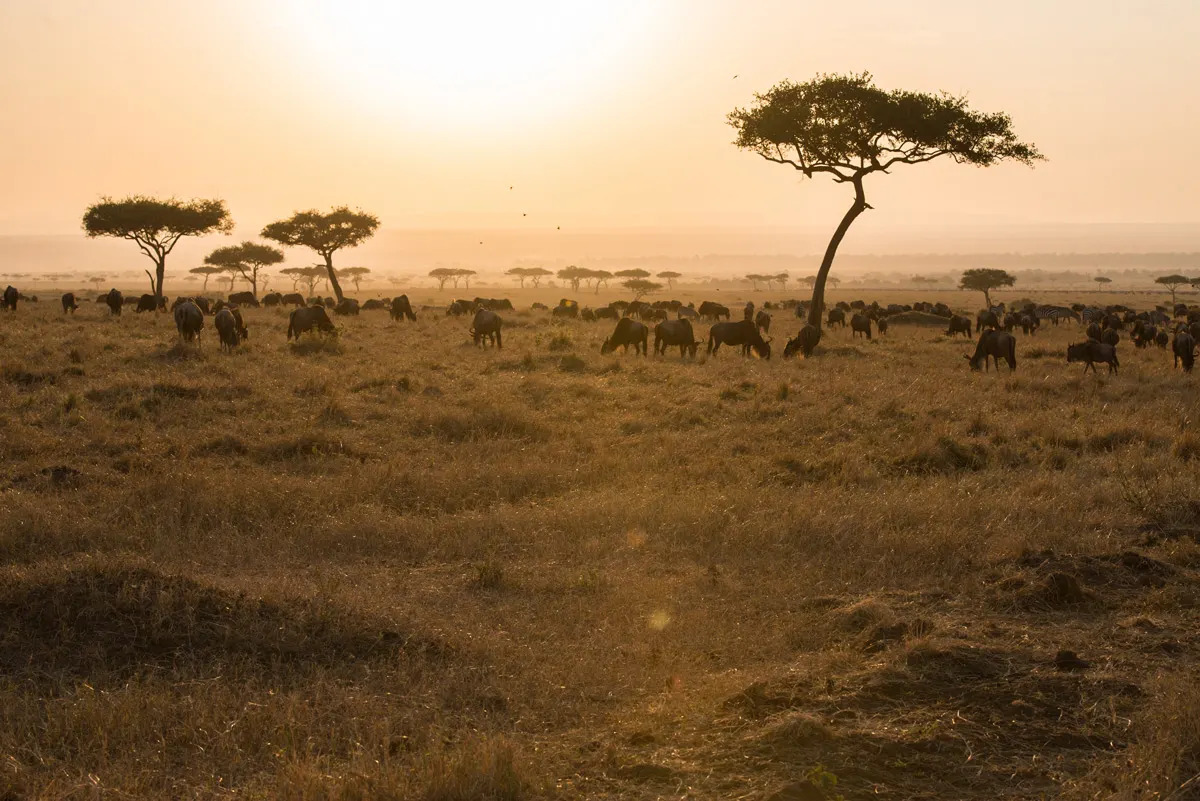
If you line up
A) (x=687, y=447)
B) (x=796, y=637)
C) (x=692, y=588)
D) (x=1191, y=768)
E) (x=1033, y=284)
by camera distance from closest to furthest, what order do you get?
1. (x=1191, y=768)
2. (x=796, y=637)
3. (x=692, y=588)
4. (x=687, y=447)
5. (x=1033, y=284)

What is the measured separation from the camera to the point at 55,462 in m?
12.4

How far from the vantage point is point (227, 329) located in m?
25.7

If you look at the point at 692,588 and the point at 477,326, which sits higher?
the point at 477,326

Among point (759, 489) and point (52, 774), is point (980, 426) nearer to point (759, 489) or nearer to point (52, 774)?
point (759, 489)

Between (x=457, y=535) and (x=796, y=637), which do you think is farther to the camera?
(x=457, y=535)

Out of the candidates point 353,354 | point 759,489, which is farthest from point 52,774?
point 353,354

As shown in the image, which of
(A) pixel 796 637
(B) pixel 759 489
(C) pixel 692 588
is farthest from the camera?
(B) pixel 759 489

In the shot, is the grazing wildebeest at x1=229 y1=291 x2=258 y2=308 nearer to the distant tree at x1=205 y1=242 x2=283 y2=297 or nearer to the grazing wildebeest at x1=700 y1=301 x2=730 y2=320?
the distant tree at x1=205 y1=242 x2=283 y2=297

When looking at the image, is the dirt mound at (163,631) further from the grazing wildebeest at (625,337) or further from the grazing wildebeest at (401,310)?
the grazing wildebeest at (401,310)

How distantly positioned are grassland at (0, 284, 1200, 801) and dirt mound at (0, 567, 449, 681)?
26mm

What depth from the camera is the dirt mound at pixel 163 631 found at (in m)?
6.70

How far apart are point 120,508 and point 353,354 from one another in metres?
16.4

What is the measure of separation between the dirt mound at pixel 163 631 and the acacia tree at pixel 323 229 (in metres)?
52.0

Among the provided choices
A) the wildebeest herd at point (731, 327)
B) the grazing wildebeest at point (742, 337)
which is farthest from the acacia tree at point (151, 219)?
the grazing wildebeest at point (742, 337)
